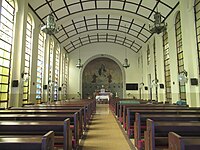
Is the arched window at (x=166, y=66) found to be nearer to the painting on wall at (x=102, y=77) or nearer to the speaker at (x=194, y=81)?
the speaker at (x=194, y=81)

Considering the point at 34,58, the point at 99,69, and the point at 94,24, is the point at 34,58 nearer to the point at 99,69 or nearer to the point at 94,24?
the point at 94,24

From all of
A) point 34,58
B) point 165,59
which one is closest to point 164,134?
point 34,58

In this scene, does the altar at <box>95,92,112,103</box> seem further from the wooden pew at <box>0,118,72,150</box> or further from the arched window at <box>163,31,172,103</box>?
the wooden pew at <box>0,118,72,150</box>

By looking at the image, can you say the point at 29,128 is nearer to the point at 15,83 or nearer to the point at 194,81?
the point at 15,83

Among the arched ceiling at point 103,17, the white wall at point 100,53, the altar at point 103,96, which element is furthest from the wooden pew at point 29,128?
the white wall at point 100,53

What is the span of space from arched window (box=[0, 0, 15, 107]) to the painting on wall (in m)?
14.4

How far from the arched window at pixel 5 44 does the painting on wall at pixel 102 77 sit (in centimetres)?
1444

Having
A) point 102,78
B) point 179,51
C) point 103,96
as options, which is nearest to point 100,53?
point 102,78

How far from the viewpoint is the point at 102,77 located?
22859mm

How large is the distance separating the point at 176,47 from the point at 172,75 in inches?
67.3

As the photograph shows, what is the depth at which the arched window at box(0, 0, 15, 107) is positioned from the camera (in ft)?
25.0

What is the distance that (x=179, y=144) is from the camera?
138 centimetres

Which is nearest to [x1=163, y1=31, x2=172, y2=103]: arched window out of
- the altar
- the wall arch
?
the altar

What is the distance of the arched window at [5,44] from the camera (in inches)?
300
